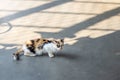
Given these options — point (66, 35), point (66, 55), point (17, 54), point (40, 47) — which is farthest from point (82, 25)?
point (17, 54)

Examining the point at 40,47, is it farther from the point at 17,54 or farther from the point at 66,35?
the point at 66,35

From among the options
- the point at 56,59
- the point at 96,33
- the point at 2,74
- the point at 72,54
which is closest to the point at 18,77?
the point at 2,74

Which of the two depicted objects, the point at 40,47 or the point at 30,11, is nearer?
the point at 40,47

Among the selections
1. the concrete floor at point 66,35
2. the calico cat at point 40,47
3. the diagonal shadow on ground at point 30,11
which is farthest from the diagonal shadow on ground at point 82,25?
the diagonal shadow on ground at point 30,11

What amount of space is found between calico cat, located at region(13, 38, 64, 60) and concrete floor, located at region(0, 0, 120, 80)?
6cm

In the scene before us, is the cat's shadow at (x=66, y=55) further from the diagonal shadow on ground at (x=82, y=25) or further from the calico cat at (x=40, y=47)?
the diagonal shadow on ground at (x=82, y=25)

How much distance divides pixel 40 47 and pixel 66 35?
565 millimetres

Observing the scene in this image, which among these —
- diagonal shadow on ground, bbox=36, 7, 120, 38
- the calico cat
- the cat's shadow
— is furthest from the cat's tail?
diagonal shadow on ground, bbox=36, 7, 120, 38

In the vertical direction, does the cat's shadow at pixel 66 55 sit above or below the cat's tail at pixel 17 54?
below

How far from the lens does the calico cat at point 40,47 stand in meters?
3.22

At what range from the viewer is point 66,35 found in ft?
12.2

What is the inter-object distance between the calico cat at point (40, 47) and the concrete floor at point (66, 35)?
2.4 inches

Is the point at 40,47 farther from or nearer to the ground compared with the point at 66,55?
farther from the ground

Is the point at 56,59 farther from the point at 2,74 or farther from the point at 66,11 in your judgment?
the point at 66,11
